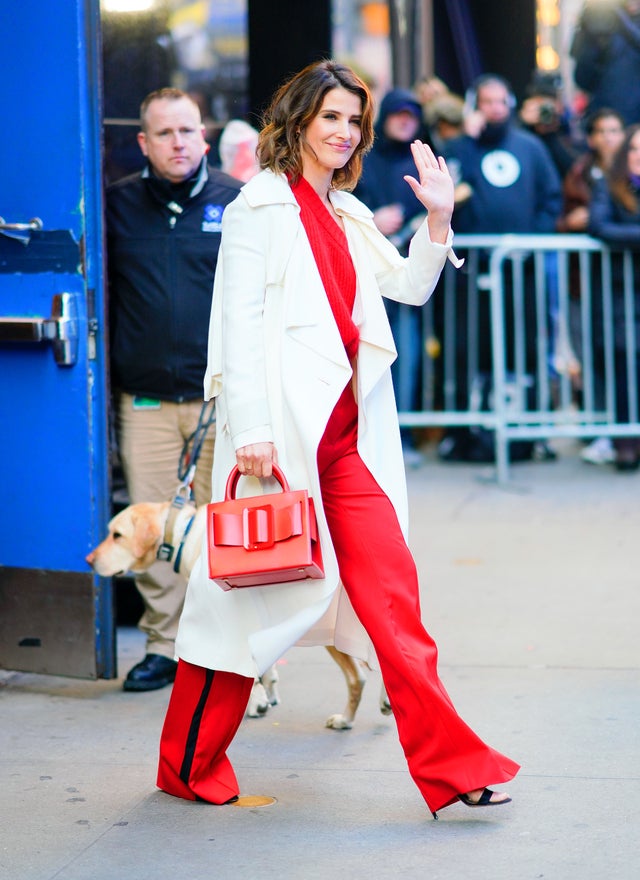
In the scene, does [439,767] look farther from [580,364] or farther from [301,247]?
[580,364]

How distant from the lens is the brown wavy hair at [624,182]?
9.34 metres

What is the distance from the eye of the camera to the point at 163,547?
4.92 meters

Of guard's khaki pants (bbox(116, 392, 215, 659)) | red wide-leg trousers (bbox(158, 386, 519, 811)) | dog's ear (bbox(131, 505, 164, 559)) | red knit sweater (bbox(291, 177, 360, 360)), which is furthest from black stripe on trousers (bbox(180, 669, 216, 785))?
guard's khaki pants (bbox(116, 392, 215, 659))

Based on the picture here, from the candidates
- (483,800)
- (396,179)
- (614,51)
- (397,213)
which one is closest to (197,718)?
(483,800)

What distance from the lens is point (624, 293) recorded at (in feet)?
31.1

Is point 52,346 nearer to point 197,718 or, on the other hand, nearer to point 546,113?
point 197,718

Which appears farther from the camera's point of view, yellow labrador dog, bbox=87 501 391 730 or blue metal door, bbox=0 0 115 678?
blue metal door, bbox=0 0 115 678

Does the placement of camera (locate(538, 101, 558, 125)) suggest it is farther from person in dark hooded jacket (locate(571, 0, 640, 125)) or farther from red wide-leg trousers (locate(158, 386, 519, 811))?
red wide-leg trousers (locate(158, 386, 519, 811))

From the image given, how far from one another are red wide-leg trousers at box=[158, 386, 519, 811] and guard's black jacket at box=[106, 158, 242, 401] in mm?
1418

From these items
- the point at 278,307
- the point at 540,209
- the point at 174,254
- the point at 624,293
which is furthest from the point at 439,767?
the point at 540,209

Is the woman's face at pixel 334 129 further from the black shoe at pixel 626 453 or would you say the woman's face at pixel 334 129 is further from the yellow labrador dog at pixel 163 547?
the black shoe at pixel 626 453

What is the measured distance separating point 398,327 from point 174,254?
15.1ft

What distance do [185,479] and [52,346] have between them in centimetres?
69

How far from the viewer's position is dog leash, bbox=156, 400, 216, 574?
4.92 meters
